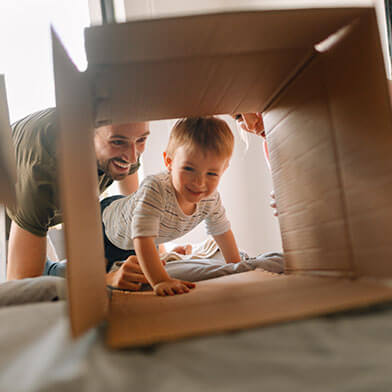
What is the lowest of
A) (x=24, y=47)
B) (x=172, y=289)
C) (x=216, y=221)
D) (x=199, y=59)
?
(x=172, y=289)

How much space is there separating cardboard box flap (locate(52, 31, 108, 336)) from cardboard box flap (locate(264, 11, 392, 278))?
35 cm

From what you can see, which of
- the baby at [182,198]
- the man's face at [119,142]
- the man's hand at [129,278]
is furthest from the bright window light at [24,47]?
the man's hand at [129,278]

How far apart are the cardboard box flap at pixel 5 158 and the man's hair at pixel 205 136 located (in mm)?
479

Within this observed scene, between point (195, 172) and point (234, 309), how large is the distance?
713mm

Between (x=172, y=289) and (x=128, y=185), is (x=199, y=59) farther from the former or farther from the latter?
(x=128, y=185)

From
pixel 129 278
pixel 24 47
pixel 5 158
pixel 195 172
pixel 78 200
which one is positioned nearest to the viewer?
pixel 78 200

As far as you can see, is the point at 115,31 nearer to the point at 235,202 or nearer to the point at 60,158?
the point at 60,158

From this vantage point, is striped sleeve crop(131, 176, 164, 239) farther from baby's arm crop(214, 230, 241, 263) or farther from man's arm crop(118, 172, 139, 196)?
man's arm crop(118, 172, 139, 196)

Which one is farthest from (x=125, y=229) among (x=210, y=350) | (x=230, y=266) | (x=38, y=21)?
(x=38, y=21)

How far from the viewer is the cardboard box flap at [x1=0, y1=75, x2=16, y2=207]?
77cm

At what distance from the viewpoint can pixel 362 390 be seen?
0.80ft

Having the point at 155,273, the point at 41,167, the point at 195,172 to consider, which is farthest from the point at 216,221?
the point at 41,167

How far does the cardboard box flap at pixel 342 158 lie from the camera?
1.57 ft

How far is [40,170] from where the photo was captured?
111 centimetres
